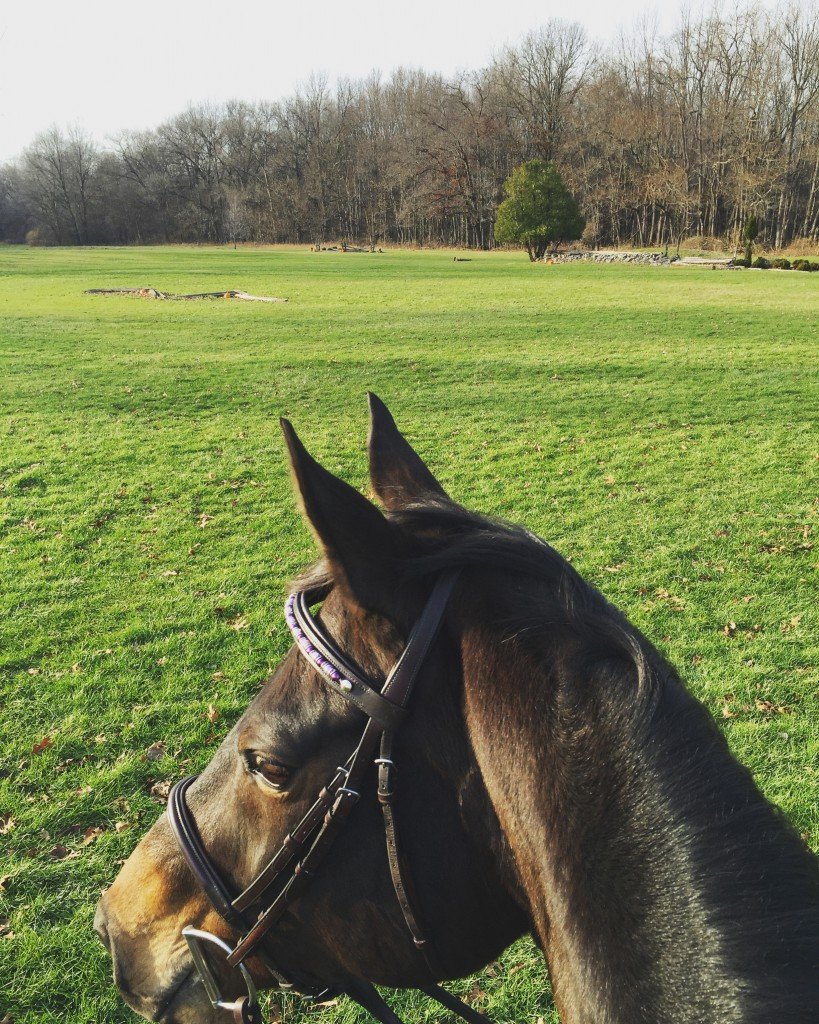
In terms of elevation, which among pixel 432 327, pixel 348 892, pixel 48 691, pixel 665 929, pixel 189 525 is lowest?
pixel 48 691

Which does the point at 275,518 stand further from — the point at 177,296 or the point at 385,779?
the point at 177,296

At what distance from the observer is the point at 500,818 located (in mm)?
1365

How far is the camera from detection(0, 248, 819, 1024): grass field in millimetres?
4352

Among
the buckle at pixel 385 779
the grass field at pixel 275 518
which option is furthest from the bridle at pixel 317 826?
the grass field at pixel 275 518

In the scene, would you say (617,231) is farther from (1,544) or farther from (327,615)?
(327,615)

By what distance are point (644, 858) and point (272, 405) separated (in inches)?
537

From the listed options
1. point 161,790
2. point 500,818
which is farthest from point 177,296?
point 500,818

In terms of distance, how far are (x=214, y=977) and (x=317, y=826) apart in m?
0.57

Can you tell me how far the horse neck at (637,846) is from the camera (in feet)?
3.54

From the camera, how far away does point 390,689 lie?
1.42 meters

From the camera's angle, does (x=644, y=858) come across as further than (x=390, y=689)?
No

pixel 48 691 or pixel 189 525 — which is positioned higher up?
pixel 189 525

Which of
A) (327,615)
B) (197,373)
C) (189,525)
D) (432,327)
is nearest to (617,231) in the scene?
(432,327)

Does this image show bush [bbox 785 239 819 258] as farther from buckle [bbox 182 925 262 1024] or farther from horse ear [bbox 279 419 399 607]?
buckle [bbox 182 925 262 1024]
